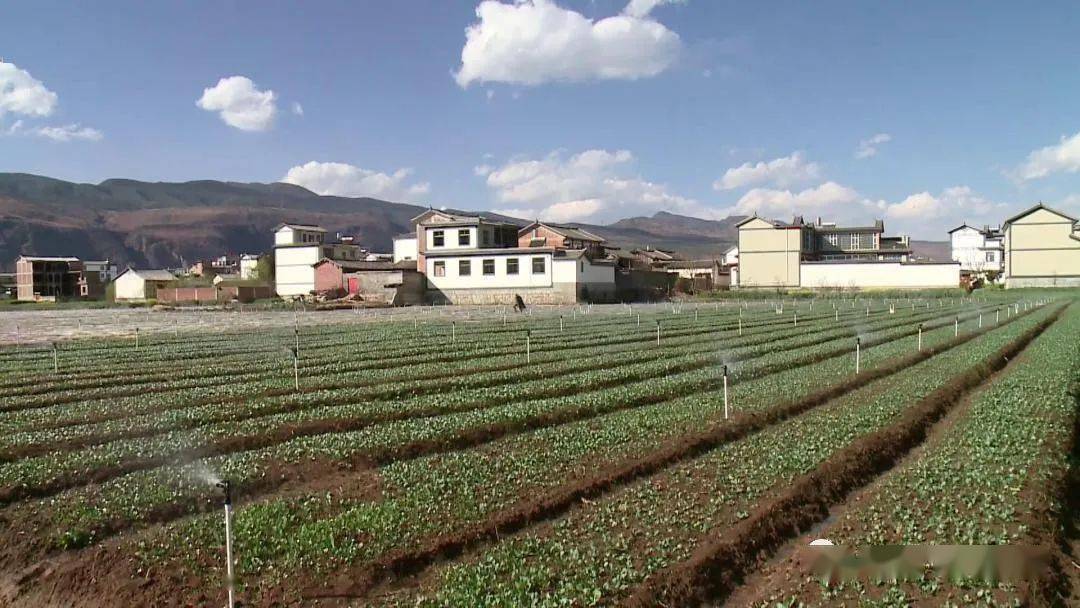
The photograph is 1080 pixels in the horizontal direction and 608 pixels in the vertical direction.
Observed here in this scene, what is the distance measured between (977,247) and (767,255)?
223ft

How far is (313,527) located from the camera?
951 centimetres

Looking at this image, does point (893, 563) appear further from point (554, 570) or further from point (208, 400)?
point (208, 400)

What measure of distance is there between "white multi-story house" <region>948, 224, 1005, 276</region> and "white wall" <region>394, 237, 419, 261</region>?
94176mm

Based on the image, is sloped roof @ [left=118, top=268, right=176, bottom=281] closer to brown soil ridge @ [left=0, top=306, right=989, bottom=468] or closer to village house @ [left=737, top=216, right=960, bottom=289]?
village house @ [left=737, top=216, right=960, bottom=289]

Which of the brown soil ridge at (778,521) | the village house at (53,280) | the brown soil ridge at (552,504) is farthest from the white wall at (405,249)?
the brown soil ridge at (778,521)

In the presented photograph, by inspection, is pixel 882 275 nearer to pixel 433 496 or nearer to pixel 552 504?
pixel 552 504

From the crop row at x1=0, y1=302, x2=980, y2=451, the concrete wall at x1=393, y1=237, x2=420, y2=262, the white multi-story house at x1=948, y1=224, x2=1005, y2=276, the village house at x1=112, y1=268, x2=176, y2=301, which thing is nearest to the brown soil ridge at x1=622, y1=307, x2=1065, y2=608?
the crop row at x1=0, y1=302, x2=980, y2=451

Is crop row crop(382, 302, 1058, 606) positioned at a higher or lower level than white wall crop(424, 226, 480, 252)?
lower

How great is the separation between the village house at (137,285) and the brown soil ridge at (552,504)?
3981 inches

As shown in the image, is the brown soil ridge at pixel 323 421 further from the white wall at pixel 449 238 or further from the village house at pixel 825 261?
the village house at pixel 825 261

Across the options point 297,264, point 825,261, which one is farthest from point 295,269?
point 825,261

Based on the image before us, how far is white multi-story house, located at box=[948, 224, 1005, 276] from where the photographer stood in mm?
135750

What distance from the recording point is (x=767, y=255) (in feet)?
319

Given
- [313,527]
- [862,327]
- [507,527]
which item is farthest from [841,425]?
[862,327]
